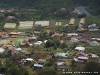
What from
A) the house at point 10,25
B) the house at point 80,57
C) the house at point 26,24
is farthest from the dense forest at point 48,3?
the house at point 80,57

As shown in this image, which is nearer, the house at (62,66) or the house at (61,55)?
the house at (62,66)

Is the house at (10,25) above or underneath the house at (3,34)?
above

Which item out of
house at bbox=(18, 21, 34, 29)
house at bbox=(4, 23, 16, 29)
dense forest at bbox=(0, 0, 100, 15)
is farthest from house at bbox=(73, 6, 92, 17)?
house at bbox=(4, 23, 16, 29)

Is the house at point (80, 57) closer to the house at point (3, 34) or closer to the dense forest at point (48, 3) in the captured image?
the house at point (3, 34)

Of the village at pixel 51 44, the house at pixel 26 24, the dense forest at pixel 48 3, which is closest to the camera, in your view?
the village at pixel 51 44

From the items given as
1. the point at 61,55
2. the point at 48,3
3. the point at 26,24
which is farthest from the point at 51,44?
the point at 48,3

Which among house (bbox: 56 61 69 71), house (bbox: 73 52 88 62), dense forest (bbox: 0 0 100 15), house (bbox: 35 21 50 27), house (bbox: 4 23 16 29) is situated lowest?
house (bbox: 56 61 69 71)

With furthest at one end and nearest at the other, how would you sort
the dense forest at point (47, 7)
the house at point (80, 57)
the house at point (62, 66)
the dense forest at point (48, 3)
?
the dense forest at point (48, 3)
the dense forest at point (47, 7)
the house at point (80, 57)
the house at point (62, 66)

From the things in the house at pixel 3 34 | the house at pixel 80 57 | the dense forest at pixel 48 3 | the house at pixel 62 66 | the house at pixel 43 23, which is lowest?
the house at pixel 62 66

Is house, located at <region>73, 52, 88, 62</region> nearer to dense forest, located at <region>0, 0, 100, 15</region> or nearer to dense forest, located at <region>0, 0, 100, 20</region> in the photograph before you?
dense forest, located at <region>0, 0, 100, 20</region>

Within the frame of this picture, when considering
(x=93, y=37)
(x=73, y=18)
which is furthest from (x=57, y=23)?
(x=93, y=37)
